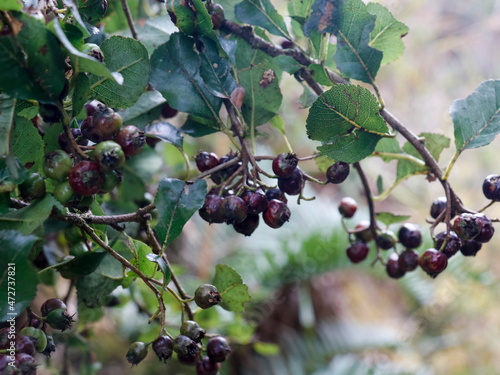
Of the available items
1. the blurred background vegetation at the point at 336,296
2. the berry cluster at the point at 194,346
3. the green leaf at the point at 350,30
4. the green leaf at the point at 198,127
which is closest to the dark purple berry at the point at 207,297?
the berry cluster at the point at 194,346

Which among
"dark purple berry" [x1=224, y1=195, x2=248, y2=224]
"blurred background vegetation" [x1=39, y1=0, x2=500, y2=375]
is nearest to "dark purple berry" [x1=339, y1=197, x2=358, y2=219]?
"dark purple berry" [x1=224, y1=195, x2=248, y2=224]

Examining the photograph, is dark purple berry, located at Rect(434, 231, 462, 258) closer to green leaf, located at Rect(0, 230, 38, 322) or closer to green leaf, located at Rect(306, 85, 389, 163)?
green leaf, located at Rect(306, 85, 389, 163)

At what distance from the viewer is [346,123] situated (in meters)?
0.52

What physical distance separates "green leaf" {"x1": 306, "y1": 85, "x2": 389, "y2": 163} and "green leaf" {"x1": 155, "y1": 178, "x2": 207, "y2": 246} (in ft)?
0.50

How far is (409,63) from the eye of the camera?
9.30 feet

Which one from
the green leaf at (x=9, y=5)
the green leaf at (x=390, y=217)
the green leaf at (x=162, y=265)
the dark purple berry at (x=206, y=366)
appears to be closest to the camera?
the green leaf at (x=9, y=5)

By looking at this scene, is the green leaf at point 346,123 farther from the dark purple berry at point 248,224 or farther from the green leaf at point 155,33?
the green leaf at point 155,33

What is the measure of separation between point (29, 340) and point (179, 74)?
34cm

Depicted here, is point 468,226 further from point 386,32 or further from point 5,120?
point 5,120

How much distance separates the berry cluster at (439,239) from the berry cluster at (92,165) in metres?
0.38

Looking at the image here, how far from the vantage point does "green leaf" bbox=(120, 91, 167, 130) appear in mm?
623

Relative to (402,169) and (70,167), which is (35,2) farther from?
(402,169)

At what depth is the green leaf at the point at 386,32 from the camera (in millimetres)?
582

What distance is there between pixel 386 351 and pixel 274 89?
1652mm
